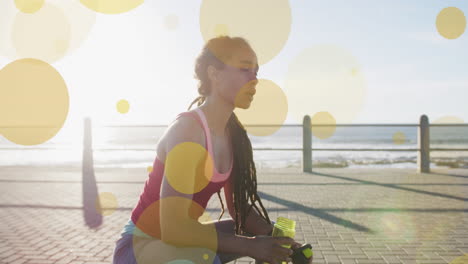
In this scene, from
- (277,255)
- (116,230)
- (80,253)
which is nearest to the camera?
(277,255)

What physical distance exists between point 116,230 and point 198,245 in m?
3.62

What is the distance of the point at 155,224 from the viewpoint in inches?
77.4

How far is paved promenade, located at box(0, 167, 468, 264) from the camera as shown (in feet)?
13.4

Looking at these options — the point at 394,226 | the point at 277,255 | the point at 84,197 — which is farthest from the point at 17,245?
the point at 394,226

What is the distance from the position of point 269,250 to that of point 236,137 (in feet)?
2.56

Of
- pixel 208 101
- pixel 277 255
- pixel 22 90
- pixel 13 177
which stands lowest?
pixel 13 177

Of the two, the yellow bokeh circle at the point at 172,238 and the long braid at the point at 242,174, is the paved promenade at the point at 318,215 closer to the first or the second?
the long braid at the point at 242,174

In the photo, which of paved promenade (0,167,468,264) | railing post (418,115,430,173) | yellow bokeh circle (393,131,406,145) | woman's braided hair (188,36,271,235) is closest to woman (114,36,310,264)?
woman's braided hair (188,36,271,235)

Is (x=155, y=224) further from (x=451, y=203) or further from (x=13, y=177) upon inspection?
(x=13, y=177)

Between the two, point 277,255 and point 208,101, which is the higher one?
point 208,101

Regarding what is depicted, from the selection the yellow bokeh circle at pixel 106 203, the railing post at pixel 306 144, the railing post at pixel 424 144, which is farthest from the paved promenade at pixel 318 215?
the railing post at pixel 306 144

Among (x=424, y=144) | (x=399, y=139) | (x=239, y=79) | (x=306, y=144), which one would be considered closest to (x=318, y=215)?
(x=239, y=79)

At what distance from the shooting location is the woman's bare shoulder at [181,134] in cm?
175

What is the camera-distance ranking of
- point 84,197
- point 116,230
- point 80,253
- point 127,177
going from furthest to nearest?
point 127,177 < point 84,197 < point 116,230 < point 80,253
